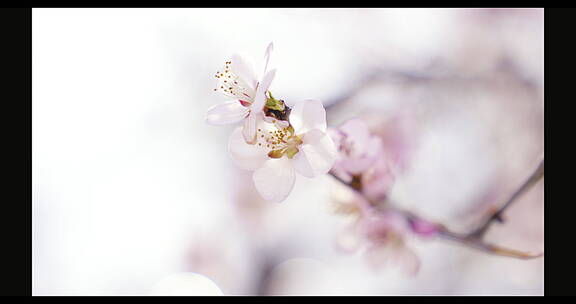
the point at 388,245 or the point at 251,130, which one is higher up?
the point at 251,130

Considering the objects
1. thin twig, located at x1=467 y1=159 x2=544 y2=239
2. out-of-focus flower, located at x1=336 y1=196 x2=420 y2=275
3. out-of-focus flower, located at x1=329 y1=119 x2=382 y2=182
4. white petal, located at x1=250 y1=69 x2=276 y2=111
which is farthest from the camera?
out-of-focus flower, located at x1=336 y1=196 x2=420 y2=275

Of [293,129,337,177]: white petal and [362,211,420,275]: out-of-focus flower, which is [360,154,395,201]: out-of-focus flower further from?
[293,129,337,177]: white petal

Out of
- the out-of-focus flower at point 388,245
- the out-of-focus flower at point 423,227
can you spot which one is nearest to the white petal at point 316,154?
the out-of-focus flower at point 423,227

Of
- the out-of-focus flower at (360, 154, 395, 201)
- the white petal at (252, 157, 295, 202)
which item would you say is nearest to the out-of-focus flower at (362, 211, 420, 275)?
the out-of-focus flower at (360, 154, 395, 201)

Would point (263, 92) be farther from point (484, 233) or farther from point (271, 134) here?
point (484, 233)

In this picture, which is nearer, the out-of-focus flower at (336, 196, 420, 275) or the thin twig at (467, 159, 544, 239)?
the thin twig at (467, 159, 544, 239)

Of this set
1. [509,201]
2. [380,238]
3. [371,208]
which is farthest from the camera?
[380,238]

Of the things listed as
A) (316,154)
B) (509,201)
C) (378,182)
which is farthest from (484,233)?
(316,154)
